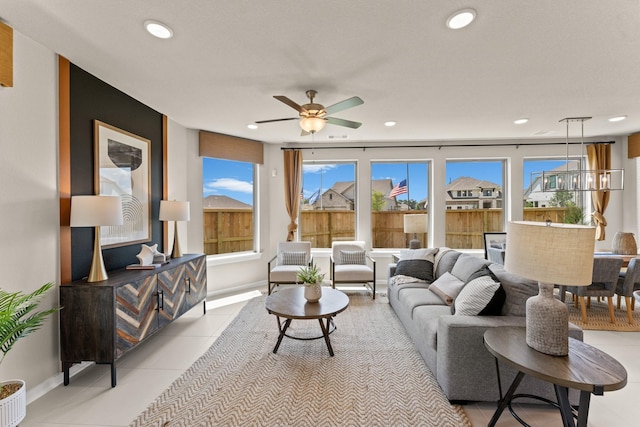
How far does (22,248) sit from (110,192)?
952 millimetres

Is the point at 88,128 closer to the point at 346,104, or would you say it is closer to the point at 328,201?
the point at 346,104

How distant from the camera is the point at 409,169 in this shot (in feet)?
18.2

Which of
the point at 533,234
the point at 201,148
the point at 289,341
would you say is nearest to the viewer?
the point at 533,234

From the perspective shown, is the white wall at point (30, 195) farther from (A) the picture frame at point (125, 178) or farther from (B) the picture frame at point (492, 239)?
(B) the picture frame at point (492, 239)

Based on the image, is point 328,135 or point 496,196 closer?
point 328,135

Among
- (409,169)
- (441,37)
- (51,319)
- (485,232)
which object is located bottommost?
(51,319)

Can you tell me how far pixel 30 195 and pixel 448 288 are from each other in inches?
147

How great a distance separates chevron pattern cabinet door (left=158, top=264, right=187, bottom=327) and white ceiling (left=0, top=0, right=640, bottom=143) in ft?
6.38

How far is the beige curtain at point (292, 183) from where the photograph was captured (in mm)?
5336

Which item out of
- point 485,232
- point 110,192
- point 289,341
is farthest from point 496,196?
point 110,192

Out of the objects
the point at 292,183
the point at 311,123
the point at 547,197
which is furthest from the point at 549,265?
the point at 547,197

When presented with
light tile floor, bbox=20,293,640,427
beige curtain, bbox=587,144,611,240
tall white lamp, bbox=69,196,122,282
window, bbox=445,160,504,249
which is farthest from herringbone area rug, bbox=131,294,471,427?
A: beige curtain, bbox=587,144,611,240

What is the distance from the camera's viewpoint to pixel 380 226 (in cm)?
563

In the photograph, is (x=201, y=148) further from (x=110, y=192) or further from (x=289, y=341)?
(x=289, y=341)
